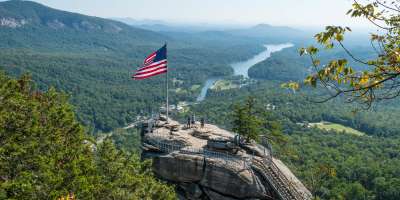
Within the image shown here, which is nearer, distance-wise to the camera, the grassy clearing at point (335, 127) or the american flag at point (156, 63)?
the american flag at point (156, 63)

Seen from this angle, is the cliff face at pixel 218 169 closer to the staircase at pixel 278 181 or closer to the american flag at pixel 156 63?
the staircase at pixel 278 181

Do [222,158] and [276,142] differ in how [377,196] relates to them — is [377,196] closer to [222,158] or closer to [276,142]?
[276,142]

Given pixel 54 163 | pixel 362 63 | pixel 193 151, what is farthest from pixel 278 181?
pixel 362 63

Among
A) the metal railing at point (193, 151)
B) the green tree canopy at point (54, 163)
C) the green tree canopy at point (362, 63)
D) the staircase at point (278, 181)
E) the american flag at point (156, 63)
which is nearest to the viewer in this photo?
the green tree canopy at point (362, 63)

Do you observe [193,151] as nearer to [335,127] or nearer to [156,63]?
[156,63]

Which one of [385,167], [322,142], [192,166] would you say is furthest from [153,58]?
[322,142]

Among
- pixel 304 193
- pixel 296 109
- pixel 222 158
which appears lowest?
pixel 296 109

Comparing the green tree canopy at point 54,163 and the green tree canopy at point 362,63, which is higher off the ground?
the green tree canopy at point 362,63

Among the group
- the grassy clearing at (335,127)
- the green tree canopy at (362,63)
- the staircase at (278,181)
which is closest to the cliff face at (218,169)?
the staircase at (278,181)
